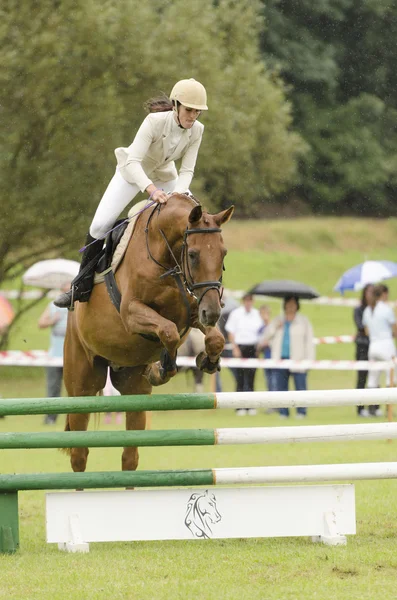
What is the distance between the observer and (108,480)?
585 centimetres

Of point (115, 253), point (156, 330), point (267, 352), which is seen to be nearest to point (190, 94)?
point (115, 253)

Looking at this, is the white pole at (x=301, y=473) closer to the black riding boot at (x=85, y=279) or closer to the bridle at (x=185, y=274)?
the bridle at (x=185, y=274)

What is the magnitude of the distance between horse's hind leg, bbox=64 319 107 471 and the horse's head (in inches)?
73.8

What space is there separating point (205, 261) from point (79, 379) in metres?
2.16

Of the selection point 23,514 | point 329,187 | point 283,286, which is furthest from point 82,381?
point 329,187

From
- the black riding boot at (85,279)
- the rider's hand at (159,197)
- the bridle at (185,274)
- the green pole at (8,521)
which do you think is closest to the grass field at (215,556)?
the green pole at (8,521)

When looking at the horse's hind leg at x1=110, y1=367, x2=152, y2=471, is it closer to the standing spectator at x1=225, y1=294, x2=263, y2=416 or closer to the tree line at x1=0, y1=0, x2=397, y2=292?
the standing spectator at x1=225, y1=294, x2=263, y2=416

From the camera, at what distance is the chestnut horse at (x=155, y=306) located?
5.98 m

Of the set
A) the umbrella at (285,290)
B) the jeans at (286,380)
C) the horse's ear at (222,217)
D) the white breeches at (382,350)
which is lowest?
the jeans at (286,380)

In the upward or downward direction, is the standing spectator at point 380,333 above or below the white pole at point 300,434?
above

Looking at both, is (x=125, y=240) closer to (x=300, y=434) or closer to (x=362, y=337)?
(x=300, y=434)

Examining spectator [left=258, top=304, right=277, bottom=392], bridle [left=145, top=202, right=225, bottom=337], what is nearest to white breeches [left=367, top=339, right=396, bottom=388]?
spectator [left=258, top=304, right=277, bottom=392]

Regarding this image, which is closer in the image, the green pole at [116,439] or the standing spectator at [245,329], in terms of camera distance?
the green pole at [116,439]

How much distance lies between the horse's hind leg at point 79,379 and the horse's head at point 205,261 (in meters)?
1.88
